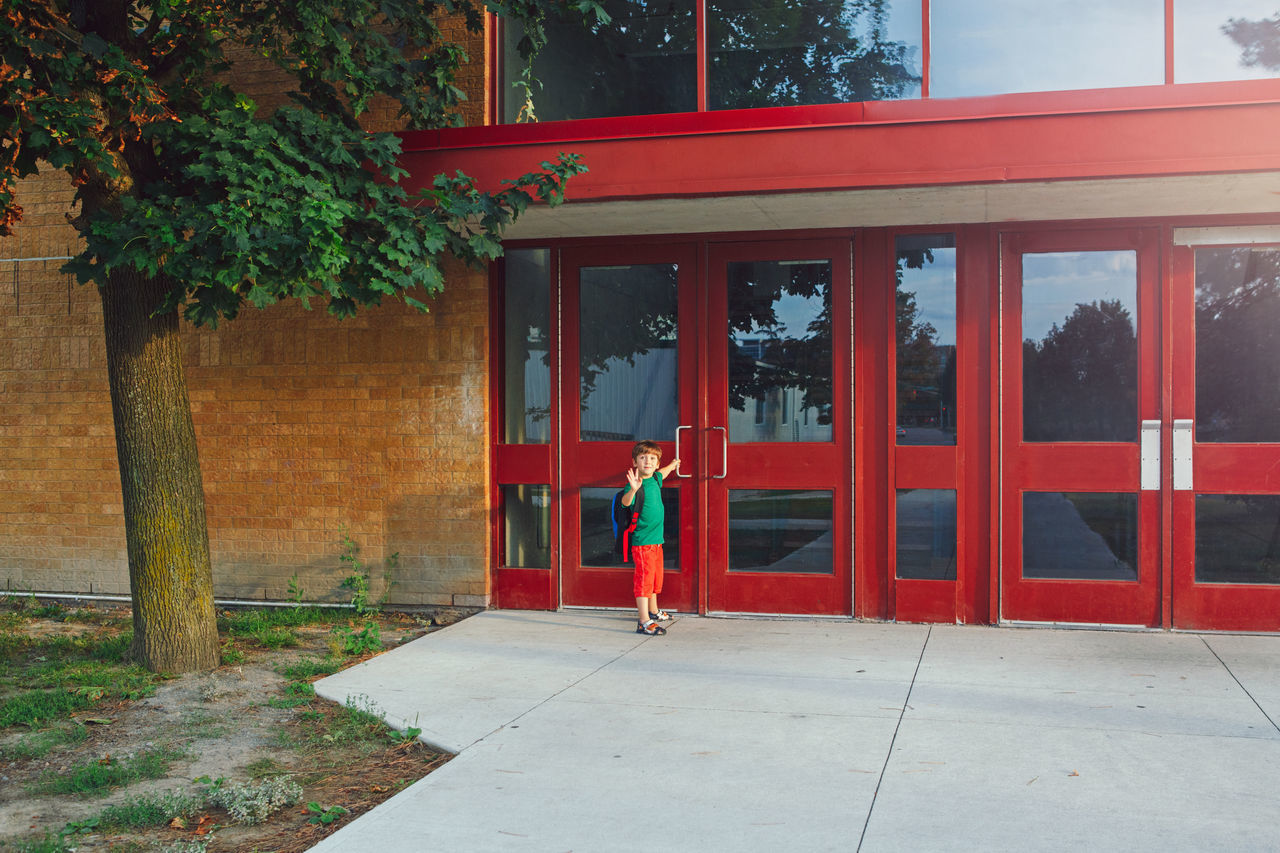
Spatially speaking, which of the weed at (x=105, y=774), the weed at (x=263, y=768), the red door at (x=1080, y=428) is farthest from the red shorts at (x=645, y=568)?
the weed at (x=105, y=774)

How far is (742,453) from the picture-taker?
24.6 feet

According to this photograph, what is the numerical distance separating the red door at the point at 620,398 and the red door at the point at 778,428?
18 cm

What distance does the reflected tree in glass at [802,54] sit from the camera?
7.02 meters

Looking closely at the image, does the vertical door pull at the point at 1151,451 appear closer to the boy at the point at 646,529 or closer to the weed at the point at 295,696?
the boy at the point at 646,529

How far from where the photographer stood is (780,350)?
748 centimetres

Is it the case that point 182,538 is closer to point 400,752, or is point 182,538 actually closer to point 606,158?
point 400,752

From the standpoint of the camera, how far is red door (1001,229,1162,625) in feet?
22.6

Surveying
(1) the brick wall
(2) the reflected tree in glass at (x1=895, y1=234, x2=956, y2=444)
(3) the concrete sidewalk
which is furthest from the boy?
(2) the reflected tree in glass at (x1=895, y1=234, x2=956, y2=444)

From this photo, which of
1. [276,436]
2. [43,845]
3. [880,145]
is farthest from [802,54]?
[43,845]

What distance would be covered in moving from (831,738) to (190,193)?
465 centimetres

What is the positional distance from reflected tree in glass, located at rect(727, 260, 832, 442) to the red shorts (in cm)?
105

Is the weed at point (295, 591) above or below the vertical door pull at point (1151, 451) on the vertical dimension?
below

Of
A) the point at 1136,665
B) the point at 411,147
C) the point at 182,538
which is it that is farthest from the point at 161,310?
the point at 1136,665

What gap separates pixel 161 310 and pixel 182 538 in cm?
135
